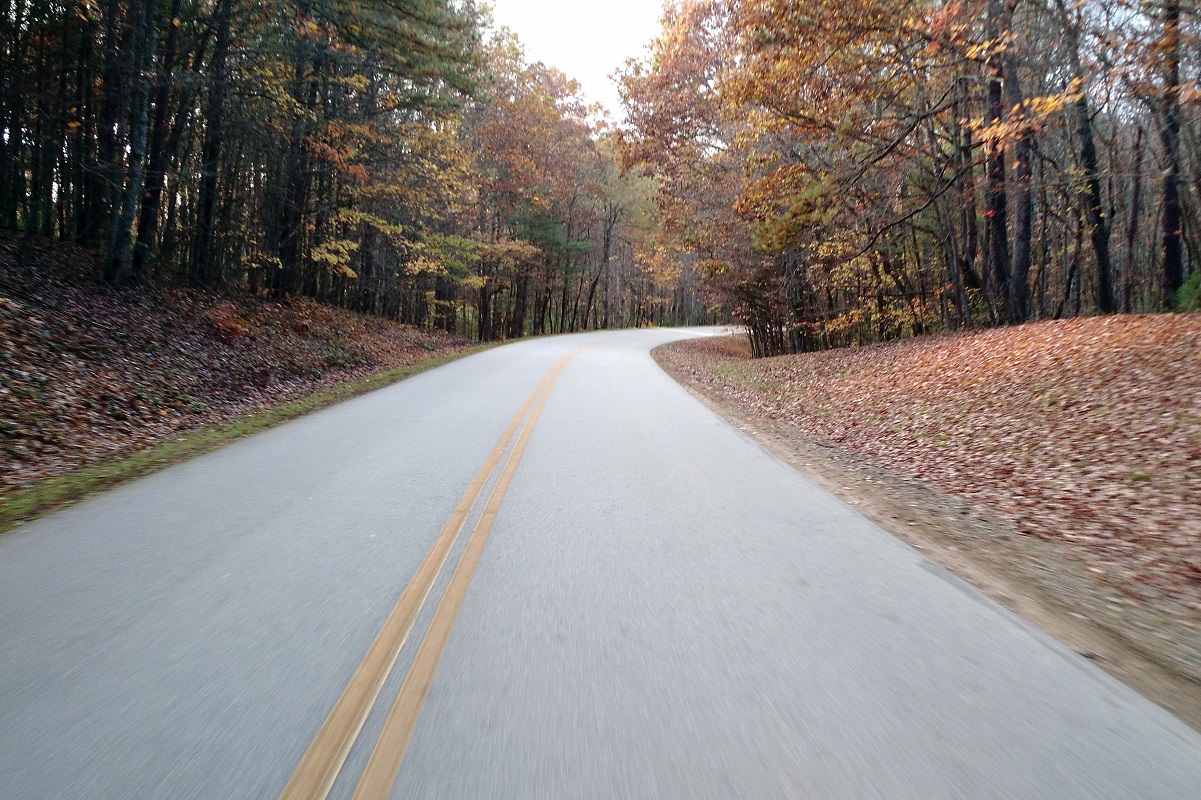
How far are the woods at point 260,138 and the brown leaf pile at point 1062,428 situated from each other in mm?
13533

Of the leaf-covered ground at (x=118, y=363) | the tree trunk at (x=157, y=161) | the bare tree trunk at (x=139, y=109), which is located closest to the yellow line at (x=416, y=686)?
the leaf-covered ground at (x=118, y=363)

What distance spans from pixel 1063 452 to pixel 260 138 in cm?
1975

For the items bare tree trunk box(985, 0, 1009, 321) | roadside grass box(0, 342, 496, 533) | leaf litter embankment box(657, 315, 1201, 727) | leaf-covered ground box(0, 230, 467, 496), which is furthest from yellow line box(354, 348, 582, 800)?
bare tree trunk box(985, 0, 1009, 321)

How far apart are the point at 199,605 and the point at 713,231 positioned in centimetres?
2240

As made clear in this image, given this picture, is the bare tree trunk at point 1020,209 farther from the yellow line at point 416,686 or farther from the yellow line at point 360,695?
the yellow line at point 360,695

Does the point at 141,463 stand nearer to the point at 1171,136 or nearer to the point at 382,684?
the point at 382,684

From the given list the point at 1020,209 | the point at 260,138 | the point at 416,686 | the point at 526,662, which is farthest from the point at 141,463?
the point at 1020,209

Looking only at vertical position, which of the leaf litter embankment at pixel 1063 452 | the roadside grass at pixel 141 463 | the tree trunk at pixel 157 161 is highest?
the tree trunk at pixel 157 161

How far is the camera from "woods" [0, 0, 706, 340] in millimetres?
15039

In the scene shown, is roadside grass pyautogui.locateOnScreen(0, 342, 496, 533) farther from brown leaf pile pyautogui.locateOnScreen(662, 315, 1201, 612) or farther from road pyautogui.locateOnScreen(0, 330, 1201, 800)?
brown leaf pile pyautogui.locateOnScreen(662, 315, 1201, 612)

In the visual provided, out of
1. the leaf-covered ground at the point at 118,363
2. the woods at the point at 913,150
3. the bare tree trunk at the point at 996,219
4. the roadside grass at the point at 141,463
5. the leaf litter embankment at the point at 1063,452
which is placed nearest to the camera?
the leaf litter embankment at the point at 1063,452

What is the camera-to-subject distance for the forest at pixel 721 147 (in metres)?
13.6

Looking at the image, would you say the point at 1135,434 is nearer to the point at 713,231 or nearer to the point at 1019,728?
the point at 1019,728

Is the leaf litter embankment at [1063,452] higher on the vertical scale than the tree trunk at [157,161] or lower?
lower
